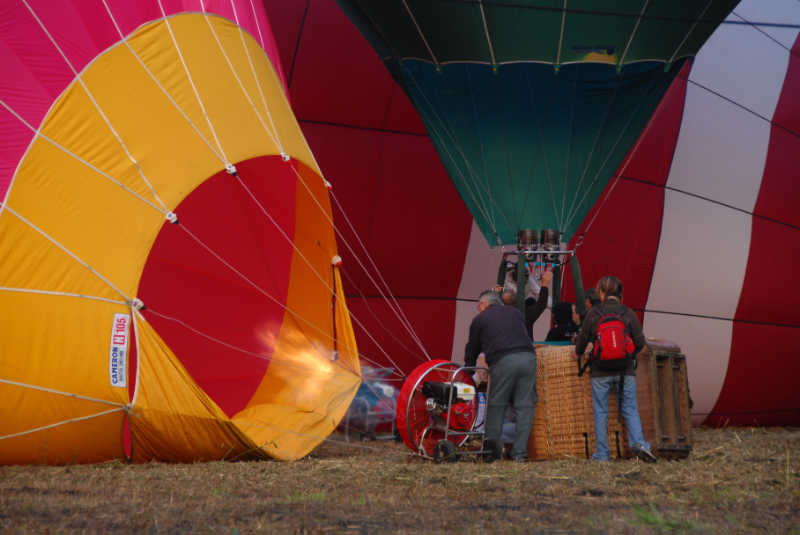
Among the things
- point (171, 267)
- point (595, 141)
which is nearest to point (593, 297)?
point (595, 141)

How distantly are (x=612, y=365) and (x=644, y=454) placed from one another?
49 centimetres

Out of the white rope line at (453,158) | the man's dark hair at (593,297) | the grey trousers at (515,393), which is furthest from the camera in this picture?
the white rope line at (453,158)

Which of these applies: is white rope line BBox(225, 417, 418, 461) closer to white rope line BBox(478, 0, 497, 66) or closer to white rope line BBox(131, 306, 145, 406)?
white rope line BBox(131, 306, 145, 406)

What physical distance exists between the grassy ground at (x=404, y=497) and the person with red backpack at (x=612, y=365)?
0.54ft

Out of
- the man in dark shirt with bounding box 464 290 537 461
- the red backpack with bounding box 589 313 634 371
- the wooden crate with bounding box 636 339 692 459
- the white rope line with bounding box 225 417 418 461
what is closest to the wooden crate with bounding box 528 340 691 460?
the wooden crate with bounding box 636 339 692 459

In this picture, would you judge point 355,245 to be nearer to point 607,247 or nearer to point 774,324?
point 607,247

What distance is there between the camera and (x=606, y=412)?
201 inches

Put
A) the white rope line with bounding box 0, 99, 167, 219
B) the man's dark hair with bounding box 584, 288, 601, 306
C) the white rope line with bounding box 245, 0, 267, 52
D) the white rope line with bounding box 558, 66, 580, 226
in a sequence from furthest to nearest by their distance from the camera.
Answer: the white rope line with bounding box 558, 66, 580, 226 < the white rope line with bounding box 245, 0, 267, 52 < the man's dark hair with bounding box 584, 288, 601, 306 < the white rope line with bounding box 0, 99, 167, 219

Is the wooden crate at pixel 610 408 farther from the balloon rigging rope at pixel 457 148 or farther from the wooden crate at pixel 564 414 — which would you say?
the balloon rigging rope at pixel 457 148

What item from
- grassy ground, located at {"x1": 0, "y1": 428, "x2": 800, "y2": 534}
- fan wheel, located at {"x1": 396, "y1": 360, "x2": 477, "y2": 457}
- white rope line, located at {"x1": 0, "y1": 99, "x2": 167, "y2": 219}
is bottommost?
grassy ground, located at {"x1": 0, "y1": 428, "x2": 800, "y2": 534}

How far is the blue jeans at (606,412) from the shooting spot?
5.04 m

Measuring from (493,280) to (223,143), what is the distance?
3.20 meters

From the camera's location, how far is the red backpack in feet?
16.4

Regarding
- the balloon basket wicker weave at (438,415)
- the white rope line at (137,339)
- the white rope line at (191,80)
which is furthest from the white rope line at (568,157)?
the white rope line at (137,339)
